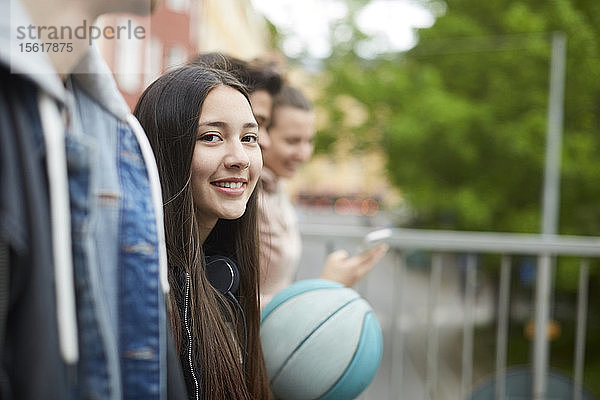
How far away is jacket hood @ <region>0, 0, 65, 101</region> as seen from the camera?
93cm

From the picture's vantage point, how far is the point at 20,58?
94 cm

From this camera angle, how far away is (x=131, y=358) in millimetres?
1097

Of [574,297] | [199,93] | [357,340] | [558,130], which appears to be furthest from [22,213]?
[574,297]

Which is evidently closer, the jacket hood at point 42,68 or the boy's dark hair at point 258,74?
the jacket hood at point 42,68

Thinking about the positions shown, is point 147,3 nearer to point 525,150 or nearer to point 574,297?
point 525,150

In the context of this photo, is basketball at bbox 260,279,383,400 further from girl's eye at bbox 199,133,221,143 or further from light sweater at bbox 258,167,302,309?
girl's eye at bbox 199,133,221,143

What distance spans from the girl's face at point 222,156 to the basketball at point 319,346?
389 mm

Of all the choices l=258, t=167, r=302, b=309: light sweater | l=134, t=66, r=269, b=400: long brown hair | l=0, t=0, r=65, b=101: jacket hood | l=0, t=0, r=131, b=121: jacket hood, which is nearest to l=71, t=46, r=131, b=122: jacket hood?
l=0, t=0, r=131, b=121: jacket hood

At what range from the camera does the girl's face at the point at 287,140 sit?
2807 mm

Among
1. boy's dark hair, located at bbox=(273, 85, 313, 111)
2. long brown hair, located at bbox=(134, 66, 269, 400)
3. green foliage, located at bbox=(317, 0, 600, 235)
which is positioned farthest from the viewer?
green foliage, located at bbox=(317, 0, 600, 235)

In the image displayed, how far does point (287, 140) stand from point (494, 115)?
22.1ft

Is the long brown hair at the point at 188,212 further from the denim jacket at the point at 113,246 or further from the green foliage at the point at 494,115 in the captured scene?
the green foliage at the point at 494,115

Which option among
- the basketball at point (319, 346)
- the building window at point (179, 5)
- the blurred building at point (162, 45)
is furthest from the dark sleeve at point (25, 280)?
the building window at point (179, 5)

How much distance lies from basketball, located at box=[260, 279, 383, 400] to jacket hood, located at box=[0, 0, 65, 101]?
1059 millimetres
